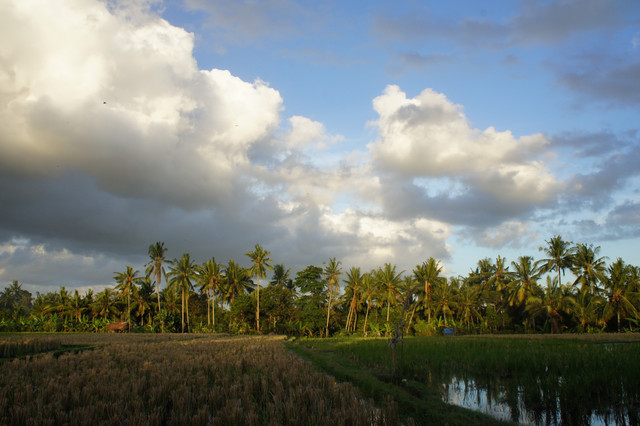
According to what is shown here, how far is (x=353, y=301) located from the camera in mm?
54156

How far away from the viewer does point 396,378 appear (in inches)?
436

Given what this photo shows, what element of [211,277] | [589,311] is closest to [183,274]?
[211,277]

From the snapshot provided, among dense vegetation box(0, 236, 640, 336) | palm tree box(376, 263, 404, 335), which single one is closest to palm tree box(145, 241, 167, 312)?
dense vegetation box(0, 236, 640, 336)

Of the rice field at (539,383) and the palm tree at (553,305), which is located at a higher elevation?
the rice field at (539,383)

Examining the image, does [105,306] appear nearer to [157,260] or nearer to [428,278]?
[157,260]

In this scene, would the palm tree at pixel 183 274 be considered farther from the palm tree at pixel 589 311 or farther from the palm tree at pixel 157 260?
the palm tree at pixel 589 311

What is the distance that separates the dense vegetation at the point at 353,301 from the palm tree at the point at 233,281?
0.17 meters

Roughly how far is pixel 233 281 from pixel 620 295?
4818cm

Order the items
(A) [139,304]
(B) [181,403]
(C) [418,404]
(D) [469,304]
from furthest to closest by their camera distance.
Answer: (A) [139,304]
(D) [469,304]
(C) [418,404]
(B) [181,403]

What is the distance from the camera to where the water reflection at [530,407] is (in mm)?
7500

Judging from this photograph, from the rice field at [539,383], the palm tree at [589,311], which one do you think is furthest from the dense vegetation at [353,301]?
the rice field at [539,383]

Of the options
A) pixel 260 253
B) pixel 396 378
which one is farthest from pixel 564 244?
pixel 396 378

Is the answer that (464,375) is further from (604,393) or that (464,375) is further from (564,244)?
(564,244)

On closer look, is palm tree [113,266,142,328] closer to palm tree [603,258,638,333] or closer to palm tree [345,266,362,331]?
palm tree [345,266,362,331]
